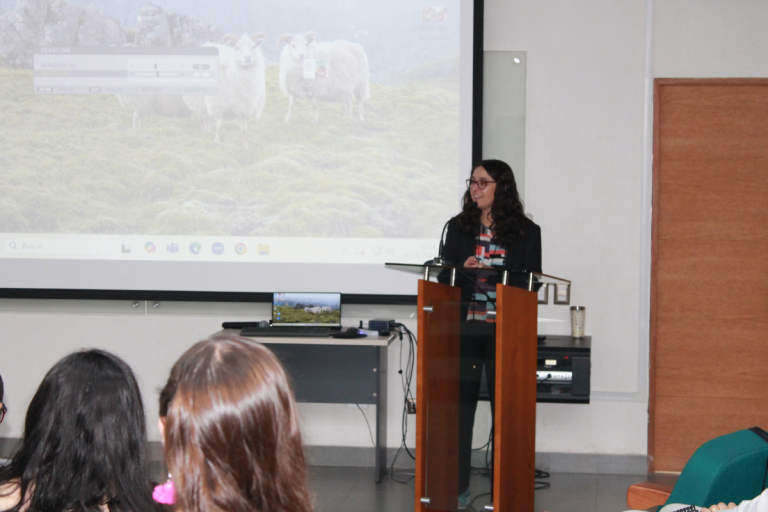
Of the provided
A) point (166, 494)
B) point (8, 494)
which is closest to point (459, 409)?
point (8, 494)

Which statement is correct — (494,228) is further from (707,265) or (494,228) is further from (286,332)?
(707,265)

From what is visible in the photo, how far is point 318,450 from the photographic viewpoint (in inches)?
157

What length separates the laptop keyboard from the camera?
11.5 feet

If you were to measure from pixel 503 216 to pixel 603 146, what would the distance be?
46.3 inches

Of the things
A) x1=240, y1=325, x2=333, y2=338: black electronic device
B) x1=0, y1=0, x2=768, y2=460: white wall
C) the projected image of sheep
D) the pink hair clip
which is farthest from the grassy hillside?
the pink hair clip

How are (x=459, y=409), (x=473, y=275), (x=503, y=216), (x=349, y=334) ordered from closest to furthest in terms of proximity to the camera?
(x=473, y=275) < (x=459, y=409) < (x=503, y=216) < (x=349, y=334)

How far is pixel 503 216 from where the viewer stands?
10.0 ft

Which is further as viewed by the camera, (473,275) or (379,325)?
(379,325)

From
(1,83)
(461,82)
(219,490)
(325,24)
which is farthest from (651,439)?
(1,83)

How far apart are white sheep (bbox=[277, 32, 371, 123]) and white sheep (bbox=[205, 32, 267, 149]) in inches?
5.6

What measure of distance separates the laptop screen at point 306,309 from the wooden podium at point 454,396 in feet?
4.45

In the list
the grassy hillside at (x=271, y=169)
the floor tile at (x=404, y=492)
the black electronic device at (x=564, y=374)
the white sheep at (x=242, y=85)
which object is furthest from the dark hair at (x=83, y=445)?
the white sheep at (x=242, y=85)

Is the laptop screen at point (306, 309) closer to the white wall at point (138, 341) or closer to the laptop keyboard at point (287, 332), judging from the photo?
the laptop keyboard at point (287, 332)

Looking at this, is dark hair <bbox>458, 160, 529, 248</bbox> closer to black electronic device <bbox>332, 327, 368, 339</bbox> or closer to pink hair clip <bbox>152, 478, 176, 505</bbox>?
black electronic device <bbox>332, 327, 368, 339</bbox>
